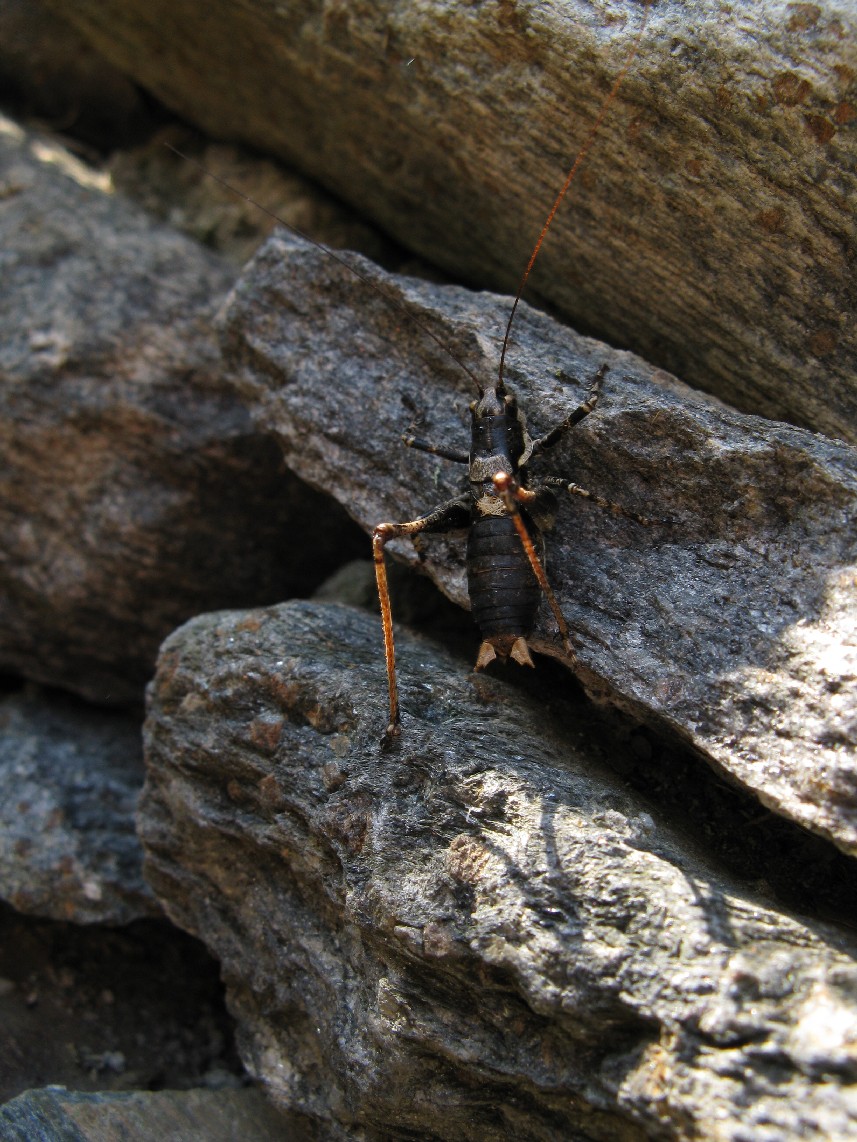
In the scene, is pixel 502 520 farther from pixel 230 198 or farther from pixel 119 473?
pixel 230 198

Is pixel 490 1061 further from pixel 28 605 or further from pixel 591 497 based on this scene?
pixel 28 605

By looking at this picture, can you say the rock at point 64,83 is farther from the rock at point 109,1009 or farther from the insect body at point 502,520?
the rock at point 109,1009

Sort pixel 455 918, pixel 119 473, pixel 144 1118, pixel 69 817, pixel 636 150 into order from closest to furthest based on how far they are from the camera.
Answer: pixel 455 918 → pixel 144 1118 → pixel 636 150 → pixel 69 817 → pixel 119 473

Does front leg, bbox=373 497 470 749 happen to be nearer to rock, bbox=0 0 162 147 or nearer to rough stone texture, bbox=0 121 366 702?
rough stone texture, bbox=0 121 366 702

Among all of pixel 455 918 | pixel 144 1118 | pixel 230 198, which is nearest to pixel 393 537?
pixel 455 918

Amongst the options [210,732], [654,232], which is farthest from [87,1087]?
[654,232]

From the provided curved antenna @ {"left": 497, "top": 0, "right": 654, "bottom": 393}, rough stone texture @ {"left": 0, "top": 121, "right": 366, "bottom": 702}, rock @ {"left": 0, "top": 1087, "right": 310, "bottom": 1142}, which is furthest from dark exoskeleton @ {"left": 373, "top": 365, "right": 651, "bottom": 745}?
rock @ {"left": 0, "top": 1087, "right": 310, "bottom": 1142}
